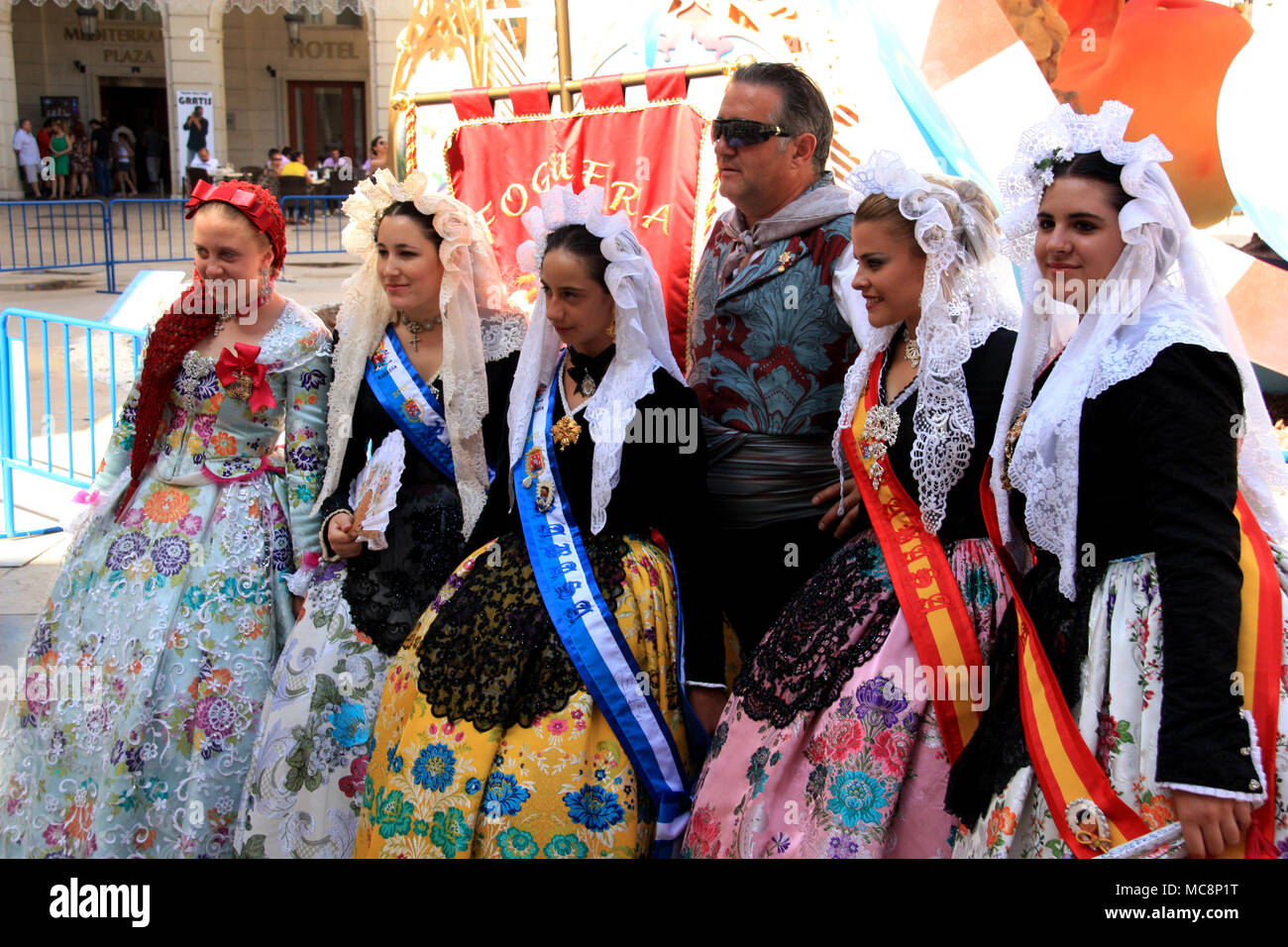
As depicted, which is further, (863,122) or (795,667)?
(863,122)

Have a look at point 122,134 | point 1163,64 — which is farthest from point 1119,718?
point 122,134

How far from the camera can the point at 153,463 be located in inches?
124

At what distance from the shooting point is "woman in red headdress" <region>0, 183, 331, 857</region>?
114 inches

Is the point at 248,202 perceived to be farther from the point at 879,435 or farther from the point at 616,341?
the point at 879,435

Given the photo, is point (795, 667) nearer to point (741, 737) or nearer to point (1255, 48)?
point (741, 737)

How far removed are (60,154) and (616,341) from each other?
2325 centimetres

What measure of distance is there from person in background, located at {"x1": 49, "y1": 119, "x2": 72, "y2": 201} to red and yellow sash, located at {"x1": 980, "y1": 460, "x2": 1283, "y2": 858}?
79.4 feet

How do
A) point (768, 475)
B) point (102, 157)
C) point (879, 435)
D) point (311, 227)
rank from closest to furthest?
point (879, 435) < point (768, 475) < point (311, 227) < point (102, 157)

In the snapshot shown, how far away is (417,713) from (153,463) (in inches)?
46.8

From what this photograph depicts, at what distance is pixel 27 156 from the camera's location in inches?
874

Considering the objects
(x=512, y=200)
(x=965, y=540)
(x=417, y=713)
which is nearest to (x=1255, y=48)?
(x=512, y=200)

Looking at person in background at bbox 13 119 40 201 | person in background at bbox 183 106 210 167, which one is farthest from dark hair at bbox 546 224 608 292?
person in background at bbox 13 119 40 201

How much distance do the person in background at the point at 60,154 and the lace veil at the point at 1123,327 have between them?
24.0m

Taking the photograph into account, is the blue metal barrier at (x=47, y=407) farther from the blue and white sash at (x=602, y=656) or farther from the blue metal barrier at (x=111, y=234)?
the blue metal barrier at (x=111, y=234)
